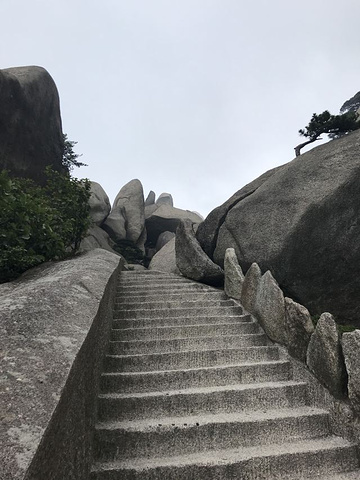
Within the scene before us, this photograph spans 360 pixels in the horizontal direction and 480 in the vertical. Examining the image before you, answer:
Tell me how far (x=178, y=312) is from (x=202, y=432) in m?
2.19

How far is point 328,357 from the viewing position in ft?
9.57

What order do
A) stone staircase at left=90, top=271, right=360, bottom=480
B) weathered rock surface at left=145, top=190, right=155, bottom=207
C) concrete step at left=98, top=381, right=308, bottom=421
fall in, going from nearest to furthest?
stone staircase at left=90, top=271, right=360, bottom=480 → concrete step at left=98, top=381, right=308, bottom=421 → weathered rock surface at left=145, top=190, right=155, bottom=207

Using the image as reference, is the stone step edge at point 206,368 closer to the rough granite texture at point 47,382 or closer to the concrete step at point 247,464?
the rough granite texture at point 47,382

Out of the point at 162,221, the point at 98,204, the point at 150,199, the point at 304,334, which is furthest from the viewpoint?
the point at 150,199

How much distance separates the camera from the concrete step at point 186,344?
3686mm

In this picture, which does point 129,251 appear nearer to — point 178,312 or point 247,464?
point 178,312

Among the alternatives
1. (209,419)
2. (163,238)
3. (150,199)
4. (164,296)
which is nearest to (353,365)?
(209,419)

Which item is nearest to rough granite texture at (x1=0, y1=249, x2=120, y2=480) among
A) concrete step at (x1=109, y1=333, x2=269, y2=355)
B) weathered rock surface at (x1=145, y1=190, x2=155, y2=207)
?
concrete step at (x1=109, y1=333, x2=269, y2=355)

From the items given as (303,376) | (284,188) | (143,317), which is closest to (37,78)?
(284,188)

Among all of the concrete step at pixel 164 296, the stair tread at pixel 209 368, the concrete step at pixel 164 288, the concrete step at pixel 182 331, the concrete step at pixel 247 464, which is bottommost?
the concrete step at pixel 247 464

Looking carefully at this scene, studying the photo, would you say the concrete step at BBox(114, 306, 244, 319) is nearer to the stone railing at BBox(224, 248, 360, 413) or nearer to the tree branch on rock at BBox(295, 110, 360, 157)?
the stone railing at BBox(224, 248, 360, 413)

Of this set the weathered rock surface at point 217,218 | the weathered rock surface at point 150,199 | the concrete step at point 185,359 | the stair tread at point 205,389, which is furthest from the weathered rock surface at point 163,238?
the stair tread at point 205,389

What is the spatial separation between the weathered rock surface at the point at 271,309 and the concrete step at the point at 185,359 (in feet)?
0.64

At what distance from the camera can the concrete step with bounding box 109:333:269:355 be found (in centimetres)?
369
